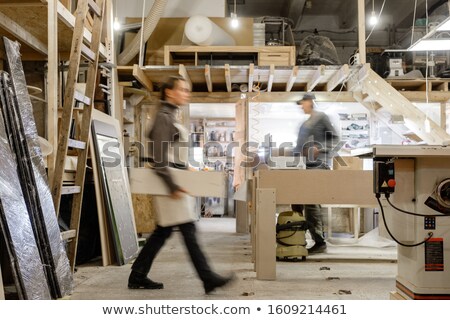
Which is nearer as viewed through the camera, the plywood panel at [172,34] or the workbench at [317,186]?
the workbench at [317,186]

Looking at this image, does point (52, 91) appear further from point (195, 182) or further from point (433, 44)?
point (433, 44)

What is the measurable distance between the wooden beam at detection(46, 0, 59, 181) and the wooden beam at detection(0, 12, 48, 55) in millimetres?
485

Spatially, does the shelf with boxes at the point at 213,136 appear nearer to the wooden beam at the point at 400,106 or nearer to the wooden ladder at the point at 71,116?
the wooden beam at the point at 400,106

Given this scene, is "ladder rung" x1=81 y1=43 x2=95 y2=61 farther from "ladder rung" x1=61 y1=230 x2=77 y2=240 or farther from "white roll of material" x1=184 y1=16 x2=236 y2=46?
"white roll of material" x1=184 y1=16 x2=236 y2=46

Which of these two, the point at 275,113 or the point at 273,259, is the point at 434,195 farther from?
the point at 275,113

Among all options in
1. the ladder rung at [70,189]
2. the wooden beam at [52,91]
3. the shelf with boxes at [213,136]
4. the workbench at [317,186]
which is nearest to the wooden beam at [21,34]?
the wooden beam at [52,91]

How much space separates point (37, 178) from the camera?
2.83m

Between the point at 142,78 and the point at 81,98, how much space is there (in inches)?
134

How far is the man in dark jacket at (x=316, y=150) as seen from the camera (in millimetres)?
4676

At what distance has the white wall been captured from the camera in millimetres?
8062

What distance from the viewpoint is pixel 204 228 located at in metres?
7.42

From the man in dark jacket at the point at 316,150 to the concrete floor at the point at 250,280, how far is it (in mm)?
259
